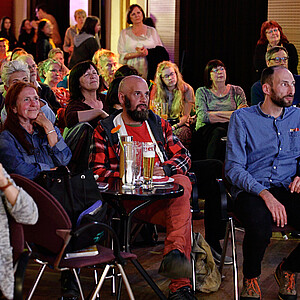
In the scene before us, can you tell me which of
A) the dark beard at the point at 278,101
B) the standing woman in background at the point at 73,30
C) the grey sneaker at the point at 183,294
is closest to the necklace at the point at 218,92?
the dark beard at the point at 278,101

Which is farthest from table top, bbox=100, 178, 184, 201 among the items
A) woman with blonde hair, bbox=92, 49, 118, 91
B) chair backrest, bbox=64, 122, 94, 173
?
woman with blonde hair, bbox=92, 49, 118, 91

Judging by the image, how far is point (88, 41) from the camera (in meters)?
9.35

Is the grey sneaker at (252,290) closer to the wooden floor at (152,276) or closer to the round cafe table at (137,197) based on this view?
the wooden floor at (152,276)

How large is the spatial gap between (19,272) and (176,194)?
1209 millimetres

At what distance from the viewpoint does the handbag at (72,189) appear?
10.1 feet

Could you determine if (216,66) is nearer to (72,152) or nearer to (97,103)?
(97,103)

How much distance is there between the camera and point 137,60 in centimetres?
867

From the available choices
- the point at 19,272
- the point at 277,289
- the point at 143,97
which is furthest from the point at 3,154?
the point at 277,289

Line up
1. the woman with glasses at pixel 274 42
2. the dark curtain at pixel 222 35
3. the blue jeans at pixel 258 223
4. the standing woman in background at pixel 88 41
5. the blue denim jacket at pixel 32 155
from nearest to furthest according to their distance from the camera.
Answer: the blue jeans at pixel 258 223
the blue denim jacket at pixel 32 155
the woman with glasses at pixel 274 42
the standing woman in background at pixel 88 41
the dark curtain at pixel 222 35

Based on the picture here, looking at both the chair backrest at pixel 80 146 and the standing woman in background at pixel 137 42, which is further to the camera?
A: the standing woman in background at pixel 137 42

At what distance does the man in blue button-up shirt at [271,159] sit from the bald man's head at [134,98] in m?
0.60

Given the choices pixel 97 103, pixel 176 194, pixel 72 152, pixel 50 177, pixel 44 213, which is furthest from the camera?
pixel 97 103

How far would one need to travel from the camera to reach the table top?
331cm

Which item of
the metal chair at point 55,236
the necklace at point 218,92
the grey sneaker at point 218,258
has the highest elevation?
the necklace at point 218,92
